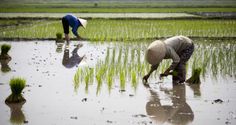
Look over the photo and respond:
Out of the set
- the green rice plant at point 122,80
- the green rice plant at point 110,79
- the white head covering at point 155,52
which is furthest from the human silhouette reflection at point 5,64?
the white head covering at point 155,52

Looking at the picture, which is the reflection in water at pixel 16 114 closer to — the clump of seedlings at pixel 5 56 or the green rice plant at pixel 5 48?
the clump of seedlings at pixel 5 56

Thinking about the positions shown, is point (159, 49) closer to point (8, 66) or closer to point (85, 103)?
point (85, 103)

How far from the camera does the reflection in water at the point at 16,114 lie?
608 cm

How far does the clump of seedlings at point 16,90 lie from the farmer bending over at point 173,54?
236 centimetres

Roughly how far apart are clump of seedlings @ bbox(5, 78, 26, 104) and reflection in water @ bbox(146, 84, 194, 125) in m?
1.95

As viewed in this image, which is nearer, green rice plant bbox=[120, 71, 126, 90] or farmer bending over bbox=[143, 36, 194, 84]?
farmer bending over bbox=[143, 36, 194, 84]

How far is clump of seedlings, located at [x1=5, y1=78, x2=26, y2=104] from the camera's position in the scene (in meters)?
6.96

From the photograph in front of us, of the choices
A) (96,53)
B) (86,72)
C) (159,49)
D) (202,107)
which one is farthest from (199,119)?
(96,53)

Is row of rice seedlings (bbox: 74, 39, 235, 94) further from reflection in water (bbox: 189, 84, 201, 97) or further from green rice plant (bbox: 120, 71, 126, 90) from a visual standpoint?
reflection in water (bbox: 189, 84, 201, 97)

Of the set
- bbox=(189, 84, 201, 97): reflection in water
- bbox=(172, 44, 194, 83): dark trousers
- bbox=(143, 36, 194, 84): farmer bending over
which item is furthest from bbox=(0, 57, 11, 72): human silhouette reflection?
bbox=(189, 84, 201, 97): reflection in water

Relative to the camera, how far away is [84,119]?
6.18m

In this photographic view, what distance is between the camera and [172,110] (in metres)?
6.67

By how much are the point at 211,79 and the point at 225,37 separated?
7.13 m

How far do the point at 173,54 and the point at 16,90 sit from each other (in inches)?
115
